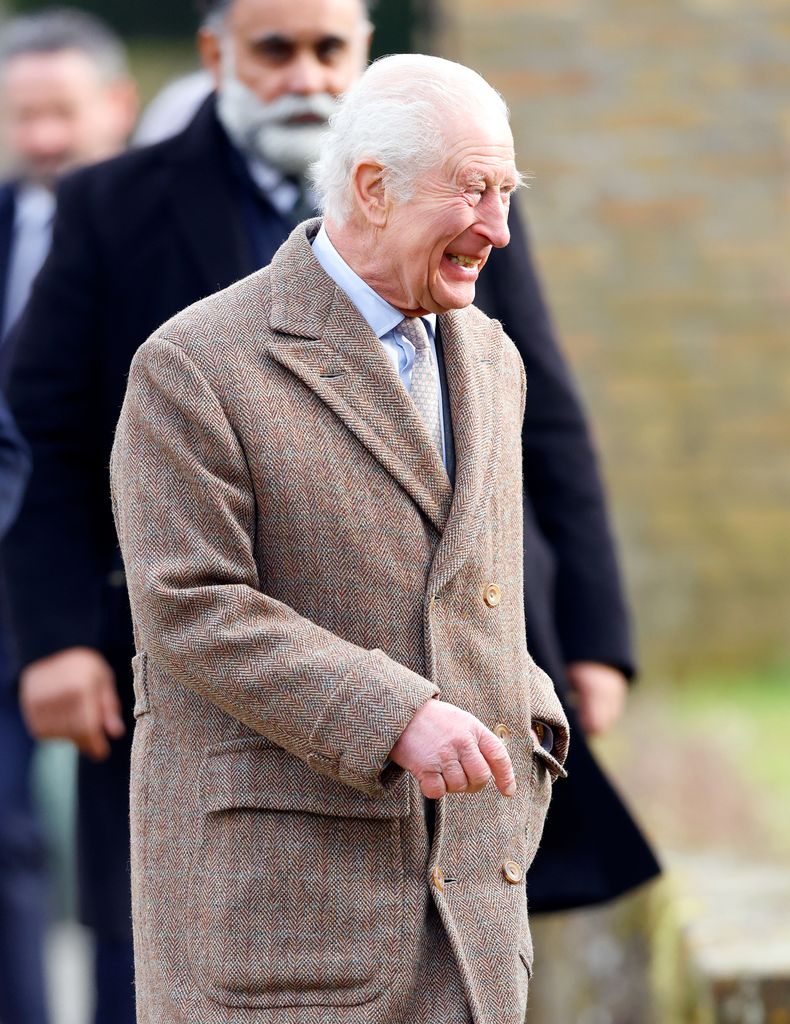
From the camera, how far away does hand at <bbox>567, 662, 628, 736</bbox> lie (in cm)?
418

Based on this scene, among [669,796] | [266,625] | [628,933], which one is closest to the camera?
[266,625]

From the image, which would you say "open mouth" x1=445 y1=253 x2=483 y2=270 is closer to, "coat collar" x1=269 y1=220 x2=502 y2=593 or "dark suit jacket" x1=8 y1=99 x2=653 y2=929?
"coat collar" x1=269 y1=220 x2=502 y2=593

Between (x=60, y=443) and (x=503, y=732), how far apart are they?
1557mm

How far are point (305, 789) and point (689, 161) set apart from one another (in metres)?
6.16

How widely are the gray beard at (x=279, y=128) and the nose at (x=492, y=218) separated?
1.26 m

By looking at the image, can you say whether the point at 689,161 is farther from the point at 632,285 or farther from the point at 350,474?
the point at 350,474

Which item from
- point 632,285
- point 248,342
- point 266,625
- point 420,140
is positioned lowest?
point 632,285

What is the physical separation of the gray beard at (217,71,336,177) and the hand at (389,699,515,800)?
1.65 meters

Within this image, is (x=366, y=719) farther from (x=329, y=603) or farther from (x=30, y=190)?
(x=30, y=190)

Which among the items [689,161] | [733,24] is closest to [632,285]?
[689,161]

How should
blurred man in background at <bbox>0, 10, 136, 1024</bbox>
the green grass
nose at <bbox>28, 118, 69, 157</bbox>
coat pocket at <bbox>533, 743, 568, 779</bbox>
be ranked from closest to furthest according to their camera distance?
coat pocket at <bbox>533, 743, 568, 779</bbox>, blurred man in background at <bbox>0, 10, 136, 1024</bbox>, nose at <bbox>28, 118, 69, 157</bbox>, the green grass

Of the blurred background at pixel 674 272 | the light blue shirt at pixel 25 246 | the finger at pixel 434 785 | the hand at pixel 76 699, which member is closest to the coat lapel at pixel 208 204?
the hand at pixel 76 699

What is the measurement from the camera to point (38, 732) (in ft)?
13.8

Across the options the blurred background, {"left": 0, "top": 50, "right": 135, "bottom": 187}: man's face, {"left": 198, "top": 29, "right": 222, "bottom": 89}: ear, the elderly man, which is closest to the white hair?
the elderly man
